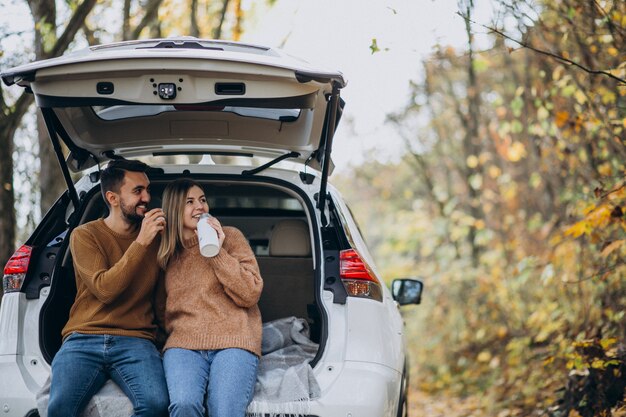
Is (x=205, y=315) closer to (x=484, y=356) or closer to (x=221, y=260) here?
(x=221, y=260)

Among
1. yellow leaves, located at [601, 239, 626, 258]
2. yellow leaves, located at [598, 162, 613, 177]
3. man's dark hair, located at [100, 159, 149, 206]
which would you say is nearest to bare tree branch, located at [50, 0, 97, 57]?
man's dark hair, located at [100, 159, 149, 206]

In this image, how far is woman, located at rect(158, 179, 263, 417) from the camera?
11.7 ft

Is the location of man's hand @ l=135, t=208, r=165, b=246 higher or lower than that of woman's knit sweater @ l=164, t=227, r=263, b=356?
higher

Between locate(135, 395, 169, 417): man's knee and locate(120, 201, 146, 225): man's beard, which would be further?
locate(120, 201, 146, 225): man's beard

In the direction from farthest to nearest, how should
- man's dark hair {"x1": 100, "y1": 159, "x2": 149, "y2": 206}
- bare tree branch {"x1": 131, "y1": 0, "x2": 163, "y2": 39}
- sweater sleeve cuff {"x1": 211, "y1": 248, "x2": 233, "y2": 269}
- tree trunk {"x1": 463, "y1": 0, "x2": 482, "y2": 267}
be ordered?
tree trunk {"x1": 463, "y1": 0, "x2": 482, "y2": 267}, bare tree branch {"x1": 131, "y1": 0, "x2": 163, "y2": 39}, man's dark hair {"x1": 100, "y1": 159, "x2": 149, "y2": 206}, sweater sleeve cuff {"x1": 211, "y1": 248, "x2": 233, "y2": 269}

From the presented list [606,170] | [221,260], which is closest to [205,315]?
[221,260]

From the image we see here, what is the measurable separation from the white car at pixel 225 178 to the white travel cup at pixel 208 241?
563 millimetres

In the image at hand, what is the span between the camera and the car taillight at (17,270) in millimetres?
3933

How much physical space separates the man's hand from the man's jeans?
0.48 metres

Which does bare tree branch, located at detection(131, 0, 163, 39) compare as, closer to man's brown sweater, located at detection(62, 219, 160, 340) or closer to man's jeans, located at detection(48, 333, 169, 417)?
man's brown sweater, located at detection(62, 219, 160, 340)

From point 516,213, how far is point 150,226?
9.77 meters

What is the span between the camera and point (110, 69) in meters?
3.49

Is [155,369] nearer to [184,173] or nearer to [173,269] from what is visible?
[173,269]

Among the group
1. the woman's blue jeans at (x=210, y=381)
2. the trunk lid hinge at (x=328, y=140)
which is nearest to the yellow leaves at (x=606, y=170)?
the trunk lid hinge at (x=328, y=140)
